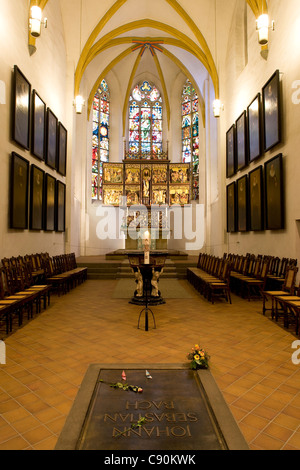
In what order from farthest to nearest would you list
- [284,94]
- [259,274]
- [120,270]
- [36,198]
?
[120,270] → [36,198] → [259,274] → [284,94]

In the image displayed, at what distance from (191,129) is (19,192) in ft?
54.1

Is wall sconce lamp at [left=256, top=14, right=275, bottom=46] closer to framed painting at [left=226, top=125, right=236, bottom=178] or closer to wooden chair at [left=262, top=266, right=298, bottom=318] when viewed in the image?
framed painting at [left=226, top=125, right=236, bottom=178]

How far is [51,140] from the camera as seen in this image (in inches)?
446

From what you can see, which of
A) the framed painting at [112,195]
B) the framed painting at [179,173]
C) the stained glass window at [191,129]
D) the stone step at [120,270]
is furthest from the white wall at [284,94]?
the stained glass window at [191,129]

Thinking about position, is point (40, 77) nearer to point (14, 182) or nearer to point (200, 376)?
point (14, 182)

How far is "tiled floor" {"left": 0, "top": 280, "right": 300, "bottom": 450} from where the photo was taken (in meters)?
2.51

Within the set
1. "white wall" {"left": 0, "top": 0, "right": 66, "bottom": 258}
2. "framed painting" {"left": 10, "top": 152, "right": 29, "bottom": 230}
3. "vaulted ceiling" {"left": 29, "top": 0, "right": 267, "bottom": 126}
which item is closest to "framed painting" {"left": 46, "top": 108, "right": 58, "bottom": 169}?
"white wall" {"left": 0, "top": 0, "right": 66, "bottom": 258}

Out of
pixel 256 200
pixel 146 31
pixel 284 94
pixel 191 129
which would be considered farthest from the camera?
pixel 191 129

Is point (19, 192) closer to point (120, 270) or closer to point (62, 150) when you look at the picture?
point (62, 150)

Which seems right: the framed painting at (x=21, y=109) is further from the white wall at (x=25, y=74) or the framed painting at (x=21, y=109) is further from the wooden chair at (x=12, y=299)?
the wooden chair at (x=12, y=299)

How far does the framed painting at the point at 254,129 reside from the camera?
31.8 feet

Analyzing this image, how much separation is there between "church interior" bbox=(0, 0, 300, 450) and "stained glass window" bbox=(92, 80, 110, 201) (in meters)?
0.12

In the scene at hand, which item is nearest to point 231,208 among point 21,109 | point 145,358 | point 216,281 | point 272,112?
point 272,112
